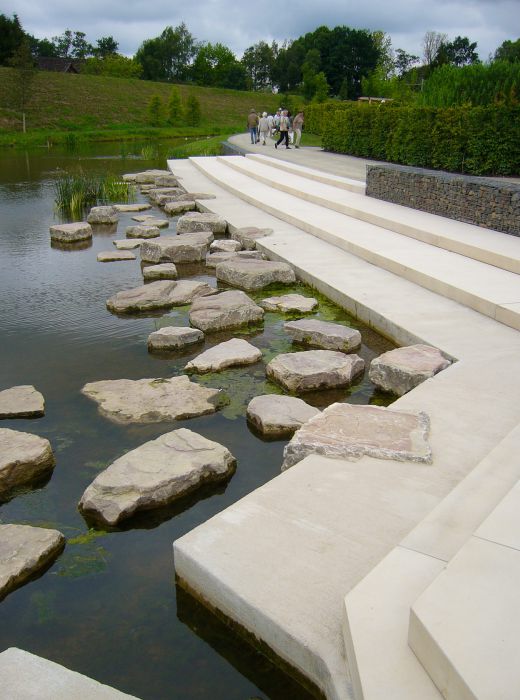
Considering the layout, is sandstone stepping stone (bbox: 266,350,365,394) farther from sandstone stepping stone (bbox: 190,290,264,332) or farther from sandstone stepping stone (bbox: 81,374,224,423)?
sandstone stepping stone (bbox: 190,290,264,332)

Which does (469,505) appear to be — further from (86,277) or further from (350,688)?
(86,277)

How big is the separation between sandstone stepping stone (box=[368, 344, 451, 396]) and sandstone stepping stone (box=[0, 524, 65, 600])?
7.38 feet

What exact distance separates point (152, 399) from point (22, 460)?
3.23 ft

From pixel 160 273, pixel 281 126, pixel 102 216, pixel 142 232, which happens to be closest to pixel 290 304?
pixel 160 273

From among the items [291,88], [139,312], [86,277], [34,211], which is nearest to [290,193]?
[34,211]

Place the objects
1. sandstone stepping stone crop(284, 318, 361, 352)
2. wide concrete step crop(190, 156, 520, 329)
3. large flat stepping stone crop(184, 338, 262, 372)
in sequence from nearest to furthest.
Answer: large flat stepping stone crop(184, 338, 262, 372)
sandstone stepping stone crop(284, 318, 361, 352)
wide concrete step crop(190, 156, 520, 329)

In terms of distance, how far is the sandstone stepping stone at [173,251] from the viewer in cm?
779

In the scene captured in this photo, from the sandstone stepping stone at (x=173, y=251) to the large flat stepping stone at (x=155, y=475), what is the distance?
15.4 feet

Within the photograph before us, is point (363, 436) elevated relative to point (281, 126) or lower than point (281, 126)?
lower

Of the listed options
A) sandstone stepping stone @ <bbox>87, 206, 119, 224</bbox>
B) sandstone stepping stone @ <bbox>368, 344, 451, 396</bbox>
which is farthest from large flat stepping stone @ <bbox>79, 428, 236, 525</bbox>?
sandstone stepping stone @ <bbox>87, 206, 119, 224</bbox>

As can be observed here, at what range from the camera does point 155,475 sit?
3074 mm

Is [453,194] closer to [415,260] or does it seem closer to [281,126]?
[415,260]

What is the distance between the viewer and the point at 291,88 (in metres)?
73.6

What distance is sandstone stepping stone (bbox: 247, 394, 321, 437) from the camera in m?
3.68
